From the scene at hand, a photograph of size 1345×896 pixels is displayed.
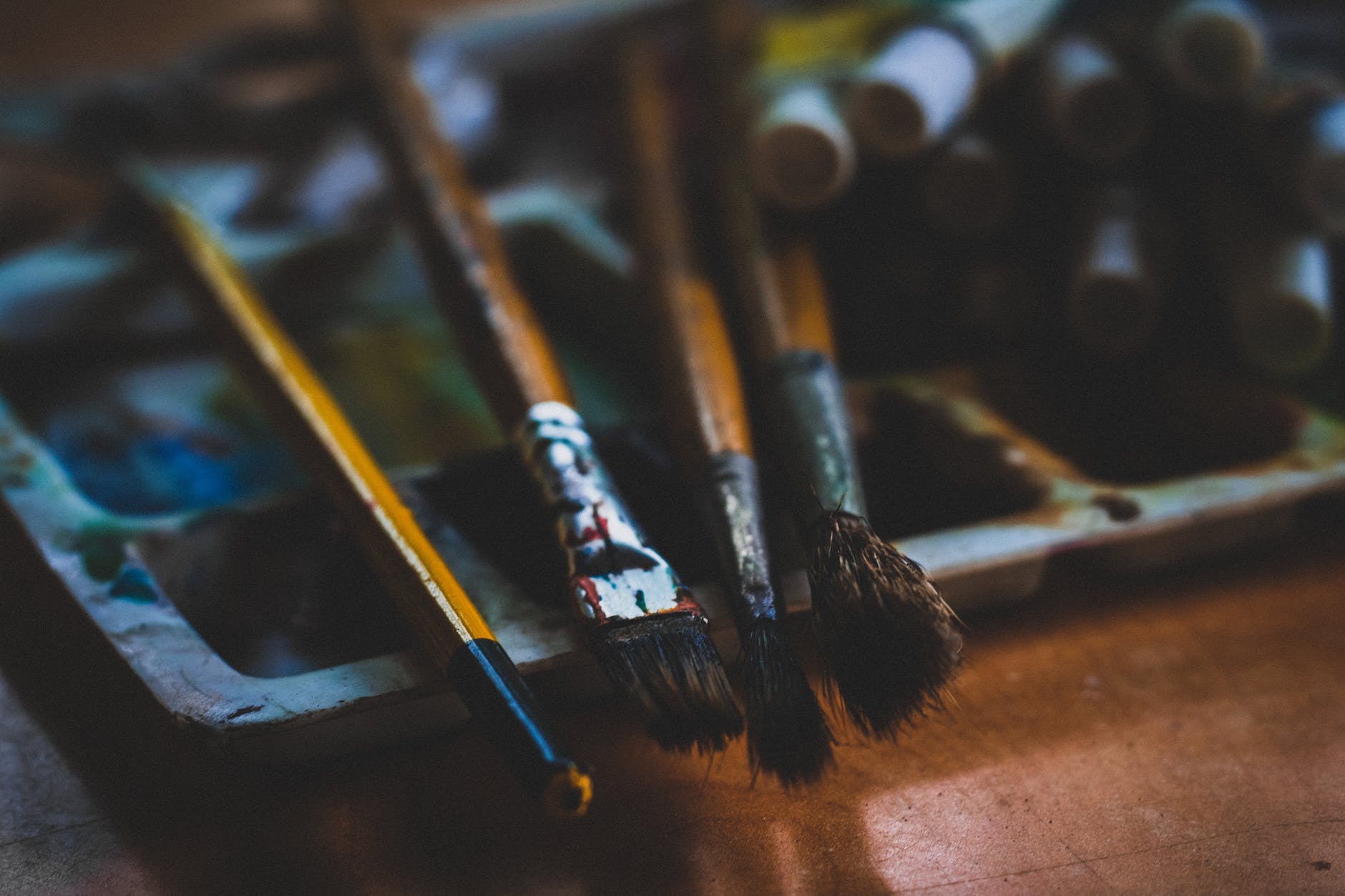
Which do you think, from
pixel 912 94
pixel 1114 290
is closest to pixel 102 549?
pixel 912 94

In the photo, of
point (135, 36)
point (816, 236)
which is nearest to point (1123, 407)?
point (816, 236)

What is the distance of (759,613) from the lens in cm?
63

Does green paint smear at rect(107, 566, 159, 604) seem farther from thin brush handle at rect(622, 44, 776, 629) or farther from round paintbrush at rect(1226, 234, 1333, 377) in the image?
round paintbrush at rect(1226, 234, 1333, 377)

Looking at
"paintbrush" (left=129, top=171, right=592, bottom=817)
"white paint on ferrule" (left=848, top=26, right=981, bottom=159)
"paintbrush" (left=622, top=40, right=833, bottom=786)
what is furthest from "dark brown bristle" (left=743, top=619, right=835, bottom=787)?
"white paint on ferrule" (left=848, top=26, right=981, bottom=159)

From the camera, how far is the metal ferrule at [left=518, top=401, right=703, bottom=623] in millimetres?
632

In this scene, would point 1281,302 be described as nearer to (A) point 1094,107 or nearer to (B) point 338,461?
(A) point 1094,107

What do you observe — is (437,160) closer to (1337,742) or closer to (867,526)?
(867,526)

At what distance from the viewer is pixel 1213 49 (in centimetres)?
97

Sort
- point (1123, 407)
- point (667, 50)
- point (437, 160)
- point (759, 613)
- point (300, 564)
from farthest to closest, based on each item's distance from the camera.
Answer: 1. point (667, 50)
2. point (437, 160)
3. point (1123, 407)
4. point (300, 564)
5. point (759, 613)

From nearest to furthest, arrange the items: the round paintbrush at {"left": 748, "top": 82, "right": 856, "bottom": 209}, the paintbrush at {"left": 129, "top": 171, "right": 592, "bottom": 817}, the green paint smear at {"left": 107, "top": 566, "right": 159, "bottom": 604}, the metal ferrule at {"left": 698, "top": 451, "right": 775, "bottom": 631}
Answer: the paintbrush at {"left": 129, "top": 171, "right": 592, "bottom": 817}
the metal ferrule at {"left": 698, "top": 451, "right": 775, "bottom": 631}
the green paint smear at {"left": 107, "top": 566, "right": 159, "bottom": 604}
the round paintbrush at {"left": 748, "top": 82, "right": 856, "bottom": 209}

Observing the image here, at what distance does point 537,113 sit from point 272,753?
143cm

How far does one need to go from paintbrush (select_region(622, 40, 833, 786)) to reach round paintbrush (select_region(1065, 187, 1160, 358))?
366mm

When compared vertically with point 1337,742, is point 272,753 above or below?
above

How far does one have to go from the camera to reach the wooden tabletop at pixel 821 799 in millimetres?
593
